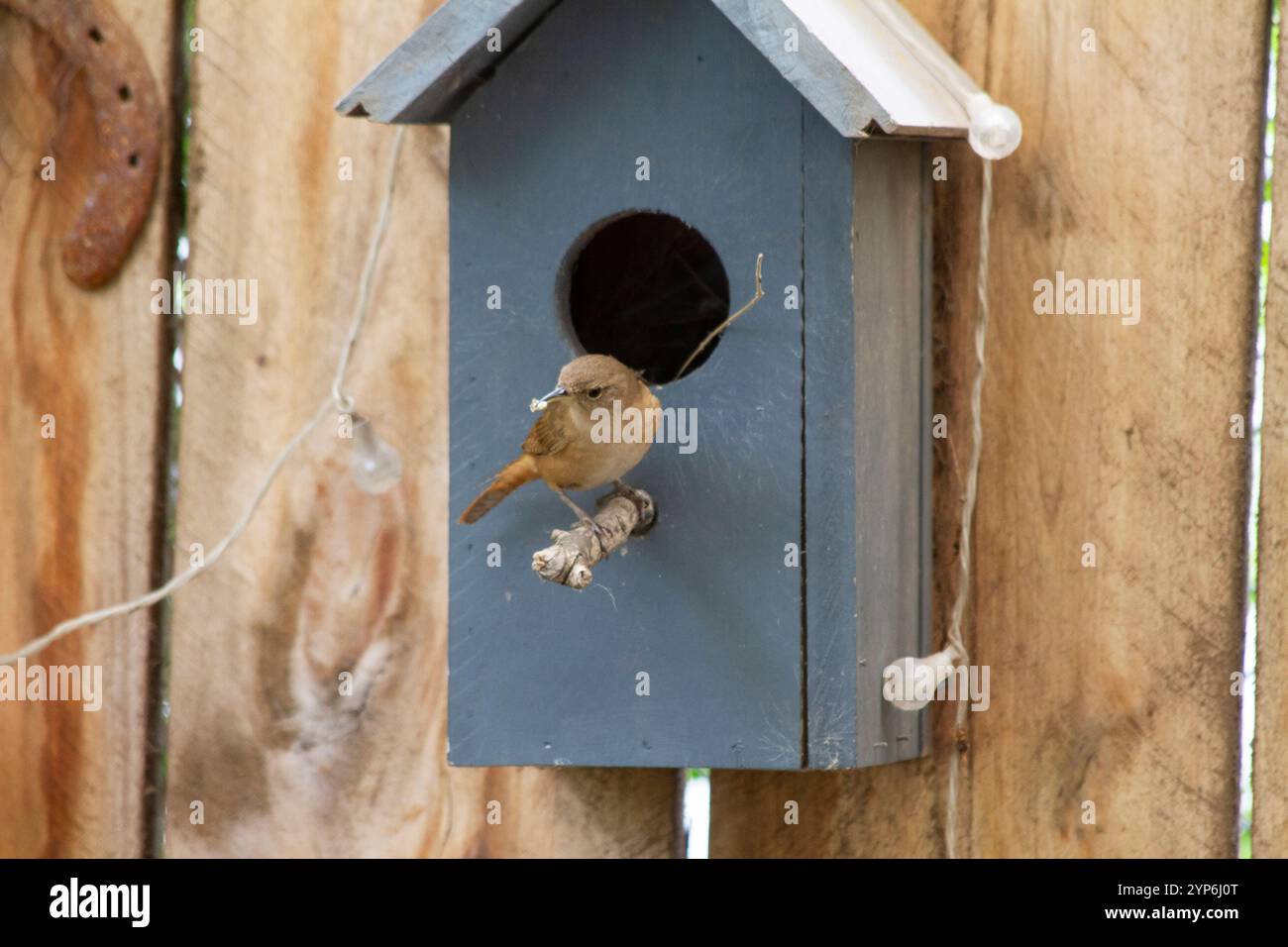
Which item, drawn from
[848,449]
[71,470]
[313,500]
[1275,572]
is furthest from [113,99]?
[1275,572]

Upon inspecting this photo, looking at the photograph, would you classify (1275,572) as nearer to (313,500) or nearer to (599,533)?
(599,533)

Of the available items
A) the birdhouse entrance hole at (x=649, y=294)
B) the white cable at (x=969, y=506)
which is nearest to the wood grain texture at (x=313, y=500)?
the birdhouse entrance hole at (x=649, y=294)

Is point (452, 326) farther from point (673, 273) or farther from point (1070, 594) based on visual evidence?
point (1070, 594)

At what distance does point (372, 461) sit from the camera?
10.1 feet

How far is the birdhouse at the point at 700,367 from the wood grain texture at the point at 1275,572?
0.57m

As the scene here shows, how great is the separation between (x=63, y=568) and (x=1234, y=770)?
6.55 feet

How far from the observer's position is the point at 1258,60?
3.03 meters

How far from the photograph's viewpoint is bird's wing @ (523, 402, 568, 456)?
2711 mm

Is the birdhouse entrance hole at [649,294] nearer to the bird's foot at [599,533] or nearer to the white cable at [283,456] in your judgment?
the white cable at [283,456]

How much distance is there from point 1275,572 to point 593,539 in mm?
1135
